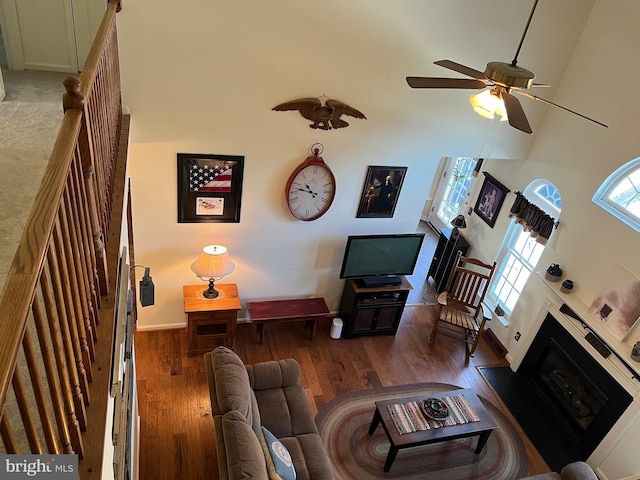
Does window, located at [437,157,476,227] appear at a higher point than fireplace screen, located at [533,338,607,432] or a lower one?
higher

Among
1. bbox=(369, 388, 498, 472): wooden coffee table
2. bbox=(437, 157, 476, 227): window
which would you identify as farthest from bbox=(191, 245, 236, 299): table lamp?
bbox=(437, 157, 476, 227): window

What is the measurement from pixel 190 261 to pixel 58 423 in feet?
13.9

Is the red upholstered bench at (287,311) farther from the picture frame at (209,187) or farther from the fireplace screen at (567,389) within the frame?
the fireplace screen at (567,389)

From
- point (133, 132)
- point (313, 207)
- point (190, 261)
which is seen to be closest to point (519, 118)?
point (313, 207)

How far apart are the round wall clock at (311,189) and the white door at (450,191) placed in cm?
317

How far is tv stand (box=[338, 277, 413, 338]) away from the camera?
235 inches

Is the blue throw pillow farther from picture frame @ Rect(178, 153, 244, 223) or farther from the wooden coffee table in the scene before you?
picture frame @ Rect(178, 153, 244, 223)

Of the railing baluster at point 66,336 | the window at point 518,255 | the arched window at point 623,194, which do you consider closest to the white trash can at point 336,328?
the window at point 518,255

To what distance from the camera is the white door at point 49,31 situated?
410 centimetres

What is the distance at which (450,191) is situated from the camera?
8.52 metres

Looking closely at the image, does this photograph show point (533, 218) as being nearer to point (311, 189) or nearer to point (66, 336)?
point (311, 189)

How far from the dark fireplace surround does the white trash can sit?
227 centimetres

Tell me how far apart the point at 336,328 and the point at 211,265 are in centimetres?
186

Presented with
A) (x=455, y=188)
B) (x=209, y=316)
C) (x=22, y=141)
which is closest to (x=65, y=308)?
(x=22, y=141)
